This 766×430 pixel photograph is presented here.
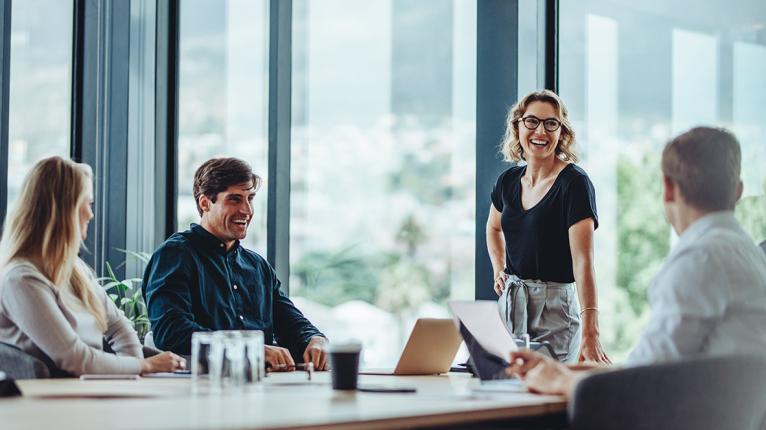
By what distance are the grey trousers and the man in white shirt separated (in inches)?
54.4

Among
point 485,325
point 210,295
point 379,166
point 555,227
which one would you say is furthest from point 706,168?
point 379,166

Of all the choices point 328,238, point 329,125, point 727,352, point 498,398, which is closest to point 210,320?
point 498,398

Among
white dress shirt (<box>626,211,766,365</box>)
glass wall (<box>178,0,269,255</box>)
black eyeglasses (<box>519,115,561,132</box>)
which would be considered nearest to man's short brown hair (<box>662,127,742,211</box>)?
white dress shirt (<box>626,211,766,365</box>)

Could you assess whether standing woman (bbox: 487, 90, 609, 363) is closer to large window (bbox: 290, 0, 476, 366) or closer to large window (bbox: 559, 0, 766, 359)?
large window (bbox: 559, 0, 766, 359)

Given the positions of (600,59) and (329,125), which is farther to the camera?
(329,125)

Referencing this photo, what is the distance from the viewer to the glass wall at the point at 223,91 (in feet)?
18.1

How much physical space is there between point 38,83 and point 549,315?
284 cm

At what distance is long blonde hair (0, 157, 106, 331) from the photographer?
272cm

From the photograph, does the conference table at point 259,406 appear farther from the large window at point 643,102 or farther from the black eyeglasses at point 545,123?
the large window at point 643,102

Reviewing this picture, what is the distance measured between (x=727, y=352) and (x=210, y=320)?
190 centimetres

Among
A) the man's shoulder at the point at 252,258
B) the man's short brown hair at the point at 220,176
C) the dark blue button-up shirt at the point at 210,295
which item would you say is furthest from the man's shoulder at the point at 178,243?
the man's shoulder at the point at 252,258

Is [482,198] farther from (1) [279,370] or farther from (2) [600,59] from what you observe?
(1) [279,370]

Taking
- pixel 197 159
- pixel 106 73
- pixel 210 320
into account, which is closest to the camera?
pixel 210 320

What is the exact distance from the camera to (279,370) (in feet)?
9.68
